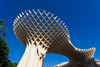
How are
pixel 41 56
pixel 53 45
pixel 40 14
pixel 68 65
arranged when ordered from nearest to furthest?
1. pixel 41 56
2. pixel 40 14
3. pixel 53 45
4. pixel 68 65

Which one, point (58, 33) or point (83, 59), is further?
point (83, 59)

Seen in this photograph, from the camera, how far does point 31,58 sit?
9.45m

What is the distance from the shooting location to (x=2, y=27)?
8891 millimetres

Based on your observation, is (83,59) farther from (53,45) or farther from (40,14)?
(40,14)

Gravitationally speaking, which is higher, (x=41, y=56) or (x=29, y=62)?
(x=41, y=56)

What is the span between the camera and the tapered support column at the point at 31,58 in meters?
8.87

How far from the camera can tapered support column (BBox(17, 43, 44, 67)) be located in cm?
887

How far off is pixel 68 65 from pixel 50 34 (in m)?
16.3

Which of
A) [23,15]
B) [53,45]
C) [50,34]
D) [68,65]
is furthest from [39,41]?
[68,65]

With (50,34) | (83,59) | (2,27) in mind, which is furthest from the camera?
(83,59)

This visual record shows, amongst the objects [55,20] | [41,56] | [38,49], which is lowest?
[41,56]

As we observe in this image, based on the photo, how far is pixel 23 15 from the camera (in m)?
11.3

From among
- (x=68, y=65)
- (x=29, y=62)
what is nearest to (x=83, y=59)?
(x=68, y=65)

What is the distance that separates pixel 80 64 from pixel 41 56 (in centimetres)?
1580
